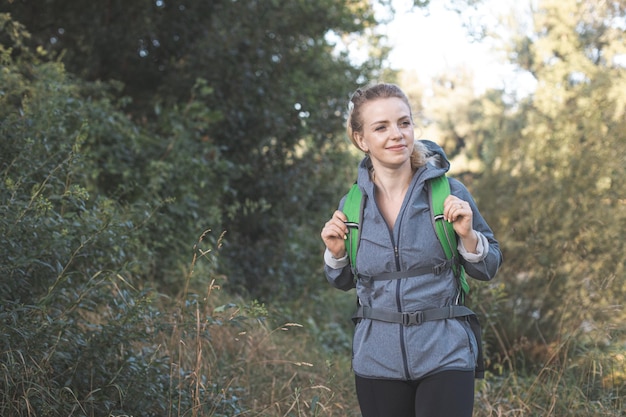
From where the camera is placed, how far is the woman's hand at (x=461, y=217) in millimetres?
2684

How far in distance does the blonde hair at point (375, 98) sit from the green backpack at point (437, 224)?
13cm

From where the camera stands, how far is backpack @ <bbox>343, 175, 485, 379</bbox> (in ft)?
9.04

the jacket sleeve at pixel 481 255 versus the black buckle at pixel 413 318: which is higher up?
the jacket sleeve at pixel 481 255

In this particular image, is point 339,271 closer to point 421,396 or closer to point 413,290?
point 413,290

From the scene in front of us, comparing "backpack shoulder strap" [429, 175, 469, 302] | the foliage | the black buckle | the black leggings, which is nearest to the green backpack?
"backpack shoulder strap" [429, 175, 469, 302]

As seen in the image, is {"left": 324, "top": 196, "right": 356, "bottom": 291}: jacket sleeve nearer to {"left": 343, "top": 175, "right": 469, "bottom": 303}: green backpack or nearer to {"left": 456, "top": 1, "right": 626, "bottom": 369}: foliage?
{"left": 343, "top": 175, "right": 469, "bottom": 303}: green backpack

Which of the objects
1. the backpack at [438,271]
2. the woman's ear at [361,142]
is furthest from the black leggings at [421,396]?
the woman's ear at [361,142]

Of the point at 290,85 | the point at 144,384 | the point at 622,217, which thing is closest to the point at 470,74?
the point at 290,85

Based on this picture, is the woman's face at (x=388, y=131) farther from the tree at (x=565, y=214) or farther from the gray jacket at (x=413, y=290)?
the tree at (x=565, y=214)

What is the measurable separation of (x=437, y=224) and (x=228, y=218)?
6.08 m

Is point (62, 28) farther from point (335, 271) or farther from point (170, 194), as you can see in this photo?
point (335, 271)

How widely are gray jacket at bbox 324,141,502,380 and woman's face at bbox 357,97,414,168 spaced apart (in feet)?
0.35

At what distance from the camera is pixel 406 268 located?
2812 millimetres

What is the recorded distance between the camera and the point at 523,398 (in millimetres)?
4879
